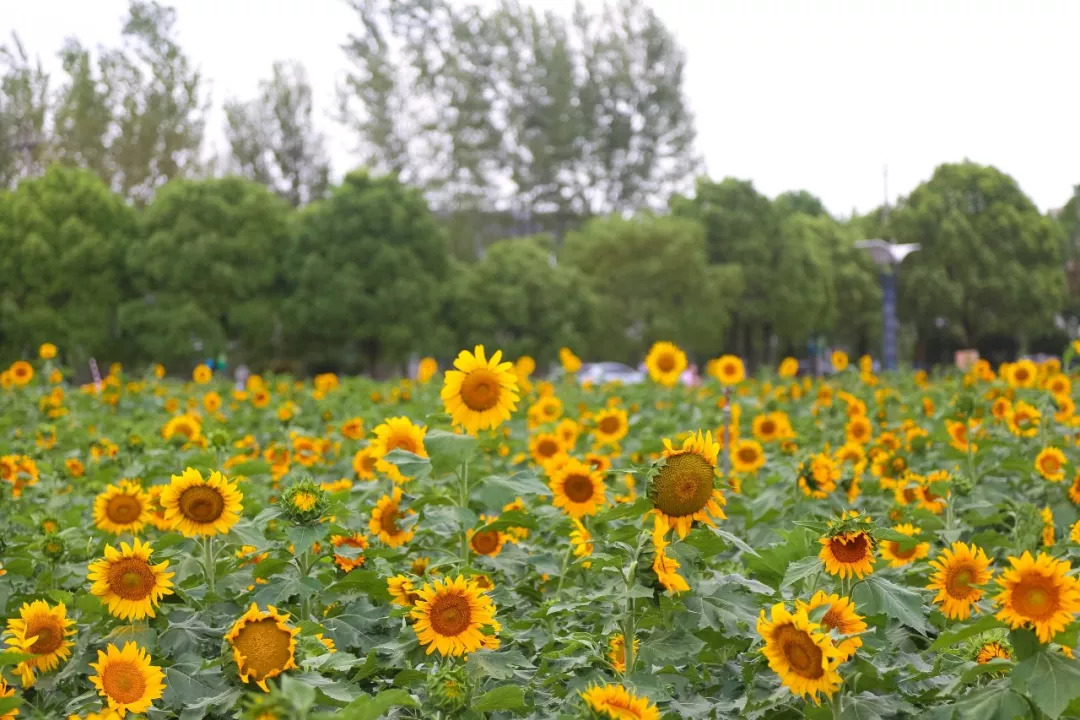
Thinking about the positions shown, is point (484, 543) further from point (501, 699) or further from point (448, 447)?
point (501, 699)

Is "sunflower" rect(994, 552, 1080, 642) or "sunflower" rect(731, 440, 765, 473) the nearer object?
"sunflower" rect(994, 552, 1080, 642)

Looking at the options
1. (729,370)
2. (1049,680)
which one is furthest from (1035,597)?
(729,370)

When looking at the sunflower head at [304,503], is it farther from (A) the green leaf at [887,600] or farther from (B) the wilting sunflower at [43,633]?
(A) the green leaf at [887,600]

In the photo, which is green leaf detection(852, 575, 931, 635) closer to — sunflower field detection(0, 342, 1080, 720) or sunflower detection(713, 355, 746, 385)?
sunflower field detection(0, 342, 1080, 720)

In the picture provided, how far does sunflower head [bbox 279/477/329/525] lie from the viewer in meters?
3.43

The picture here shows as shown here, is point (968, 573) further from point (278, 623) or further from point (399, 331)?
point (399, 331)

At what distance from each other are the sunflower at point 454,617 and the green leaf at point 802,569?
724 millimetres

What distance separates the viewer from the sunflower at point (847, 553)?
2947mm

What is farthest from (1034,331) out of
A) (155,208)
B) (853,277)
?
(155,208)

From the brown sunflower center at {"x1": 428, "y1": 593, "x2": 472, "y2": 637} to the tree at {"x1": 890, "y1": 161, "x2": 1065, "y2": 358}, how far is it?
152 feet

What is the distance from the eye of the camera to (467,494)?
395 cm

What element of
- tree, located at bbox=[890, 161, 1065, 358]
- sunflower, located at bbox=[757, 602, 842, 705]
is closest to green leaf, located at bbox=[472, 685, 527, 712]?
sunflower, located at bbox=[757, 602, 842, 705]

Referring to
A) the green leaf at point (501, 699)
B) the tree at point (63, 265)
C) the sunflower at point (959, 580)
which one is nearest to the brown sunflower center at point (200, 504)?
the green leaf at point (501, 699)

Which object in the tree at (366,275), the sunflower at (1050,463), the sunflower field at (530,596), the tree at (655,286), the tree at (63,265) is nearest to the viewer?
the sunflower field at (530,596)
